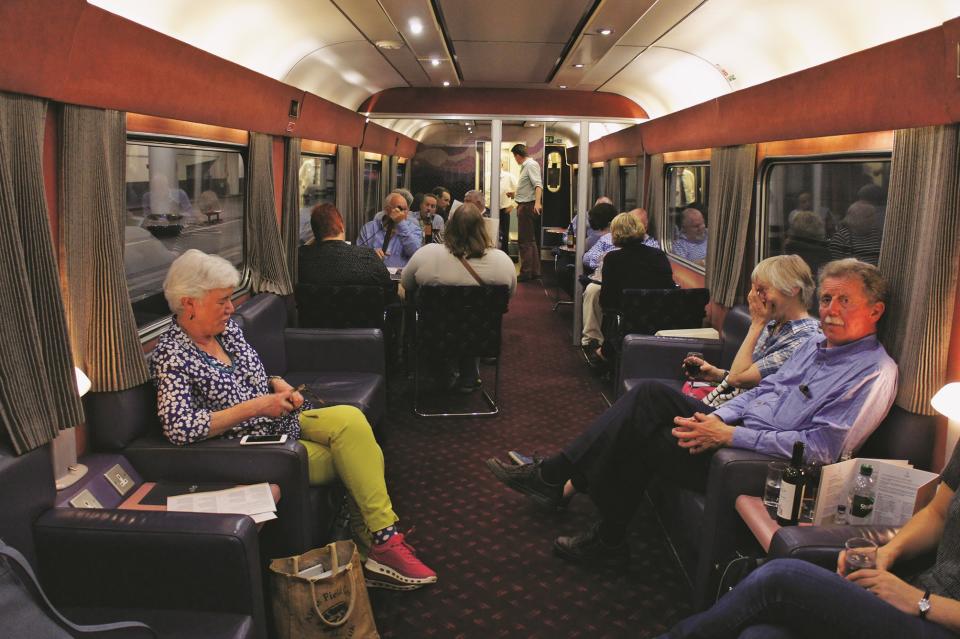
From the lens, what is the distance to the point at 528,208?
10523 mm

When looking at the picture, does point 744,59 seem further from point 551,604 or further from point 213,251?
point 213,251

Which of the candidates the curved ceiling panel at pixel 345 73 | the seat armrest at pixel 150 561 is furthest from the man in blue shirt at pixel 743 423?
the curved ceiling panel at pixel 345 73

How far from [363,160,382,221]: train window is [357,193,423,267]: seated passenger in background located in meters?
2.64

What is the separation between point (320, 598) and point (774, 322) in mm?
2480

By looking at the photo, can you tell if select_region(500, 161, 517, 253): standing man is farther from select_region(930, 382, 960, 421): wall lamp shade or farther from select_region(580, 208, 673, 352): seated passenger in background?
select_region(930, 382, 960, 421): wall lamp shade

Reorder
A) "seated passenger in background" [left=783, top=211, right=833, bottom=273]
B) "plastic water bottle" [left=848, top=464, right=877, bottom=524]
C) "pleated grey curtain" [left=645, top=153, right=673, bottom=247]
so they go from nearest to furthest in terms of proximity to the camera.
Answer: "plastic water bottle" [left=848, top=464, right=877, bottom=524] < "seated passenger in background" [left=783, top=211, right=833, bottom=273] < "pleated grey curtain" [left=645, top=153, right=673, bottom=247]

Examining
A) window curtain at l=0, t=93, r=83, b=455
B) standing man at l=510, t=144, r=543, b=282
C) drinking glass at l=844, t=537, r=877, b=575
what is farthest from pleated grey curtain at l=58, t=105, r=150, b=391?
standing man at l=510, t=144, r=543, b=282

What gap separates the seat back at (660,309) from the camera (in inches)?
213

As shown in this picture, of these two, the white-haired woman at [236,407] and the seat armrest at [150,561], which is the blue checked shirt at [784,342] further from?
→ the seat armrest at [150,561]

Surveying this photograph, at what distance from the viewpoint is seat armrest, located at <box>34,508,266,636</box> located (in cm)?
232

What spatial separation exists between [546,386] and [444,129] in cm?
877

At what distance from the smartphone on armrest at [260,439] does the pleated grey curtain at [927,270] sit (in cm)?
241

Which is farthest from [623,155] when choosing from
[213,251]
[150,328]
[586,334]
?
[150,328]

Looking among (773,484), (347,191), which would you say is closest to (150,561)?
(773,484)
